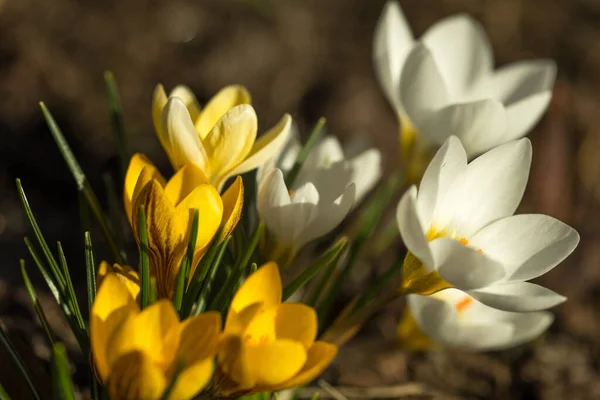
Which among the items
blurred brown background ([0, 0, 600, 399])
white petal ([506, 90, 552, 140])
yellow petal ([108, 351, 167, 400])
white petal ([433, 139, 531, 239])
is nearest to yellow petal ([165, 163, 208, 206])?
yellow petal ([108, 351, 167, 400])

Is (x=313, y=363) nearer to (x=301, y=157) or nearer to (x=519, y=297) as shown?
(x=519, y=297)

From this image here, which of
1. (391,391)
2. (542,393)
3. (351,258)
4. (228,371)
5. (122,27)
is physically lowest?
(542,393)

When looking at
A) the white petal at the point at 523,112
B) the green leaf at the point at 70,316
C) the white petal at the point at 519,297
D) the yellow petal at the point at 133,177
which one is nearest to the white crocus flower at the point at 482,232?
the white petal at the point at 519,297

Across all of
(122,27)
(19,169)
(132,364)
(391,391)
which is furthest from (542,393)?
(122,27)

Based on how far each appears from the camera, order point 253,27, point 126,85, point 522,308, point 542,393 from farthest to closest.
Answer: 1. point 253,27
2. point 126,85
3. point 542,393
4. point 522,308

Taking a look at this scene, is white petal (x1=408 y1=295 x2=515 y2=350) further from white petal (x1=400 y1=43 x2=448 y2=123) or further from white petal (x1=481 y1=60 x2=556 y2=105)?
white petal (x1=481 y1=60 x2=556 y2=105)

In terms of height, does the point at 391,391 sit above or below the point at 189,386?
below

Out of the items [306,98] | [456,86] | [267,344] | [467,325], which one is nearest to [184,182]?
[267,344]

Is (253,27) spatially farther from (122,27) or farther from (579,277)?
(579,277)
